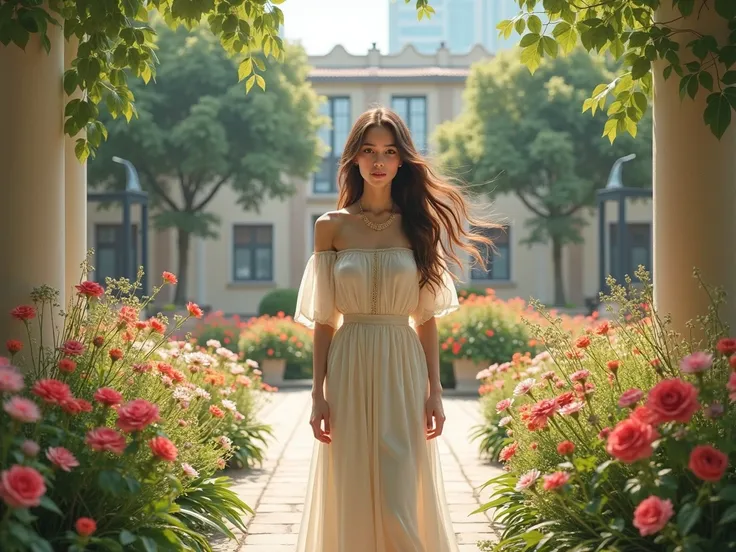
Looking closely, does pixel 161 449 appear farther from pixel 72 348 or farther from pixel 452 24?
pixel 452 24

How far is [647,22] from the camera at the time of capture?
182 inches

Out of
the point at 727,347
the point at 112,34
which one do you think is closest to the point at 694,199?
the point at 727,347

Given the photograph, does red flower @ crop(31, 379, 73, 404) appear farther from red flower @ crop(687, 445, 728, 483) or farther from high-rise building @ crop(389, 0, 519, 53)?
high-rise building @ crop(389, 0, 519, 53)

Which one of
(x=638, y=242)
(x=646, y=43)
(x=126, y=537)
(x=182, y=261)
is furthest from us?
(x=638, y=242)

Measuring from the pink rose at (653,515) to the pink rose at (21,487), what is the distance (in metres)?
1.67

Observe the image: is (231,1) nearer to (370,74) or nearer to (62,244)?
(62,244)

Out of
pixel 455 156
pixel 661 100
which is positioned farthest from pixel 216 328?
Answer: pixel 455 156

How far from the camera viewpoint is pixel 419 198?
13.5 ft

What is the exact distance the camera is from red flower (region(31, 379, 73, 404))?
10.2 ft

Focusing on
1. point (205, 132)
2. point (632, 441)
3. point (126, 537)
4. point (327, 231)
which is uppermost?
point (205, 132)

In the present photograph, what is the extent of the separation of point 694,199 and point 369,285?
5.76 feet

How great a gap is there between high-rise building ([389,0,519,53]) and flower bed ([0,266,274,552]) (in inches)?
6317

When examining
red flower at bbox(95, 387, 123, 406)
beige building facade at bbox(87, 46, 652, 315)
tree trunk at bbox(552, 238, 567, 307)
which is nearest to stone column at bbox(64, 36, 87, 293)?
red flower at bbox(95, 387, 123, 406)

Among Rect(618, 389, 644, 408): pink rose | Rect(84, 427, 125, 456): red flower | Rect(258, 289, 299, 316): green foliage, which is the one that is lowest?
Rect(258, 289, 299, 316): green foliage
